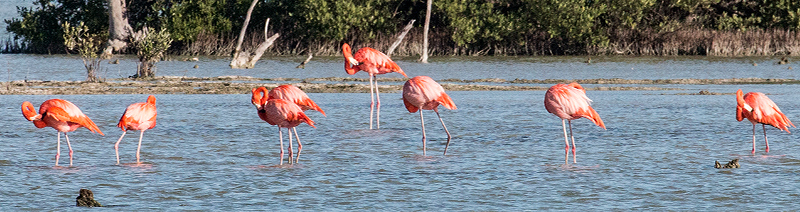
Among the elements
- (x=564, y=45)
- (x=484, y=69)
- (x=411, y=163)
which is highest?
(x=411, y=163)

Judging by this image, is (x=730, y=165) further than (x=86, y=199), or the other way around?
(x=730, y=165)

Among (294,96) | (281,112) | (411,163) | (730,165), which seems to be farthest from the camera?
(294,96)

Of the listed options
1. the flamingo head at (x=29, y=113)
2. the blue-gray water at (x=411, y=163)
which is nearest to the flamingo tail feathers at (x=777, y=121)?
the blue-gray water at (x=411, y=163)

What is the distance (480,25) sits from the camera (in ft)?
144

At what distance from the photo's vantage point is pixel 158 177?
312 inches

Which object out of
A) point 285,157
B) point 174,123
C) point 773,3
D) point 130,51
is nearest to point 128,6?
Answer: point 130,51

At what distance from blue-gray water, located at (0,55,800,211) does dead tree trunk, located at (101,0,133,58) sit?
27.2 m

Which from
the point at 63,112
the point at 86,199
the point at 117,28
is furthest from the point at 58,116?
the point at 117,28

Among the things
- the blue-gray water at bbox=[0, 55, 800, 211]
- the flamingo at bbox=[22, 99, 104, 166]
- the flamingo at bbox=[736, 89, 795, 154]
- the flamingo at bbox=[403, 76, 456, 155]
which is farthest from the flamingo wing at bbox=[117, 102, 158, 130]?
the flamingo at bbox=[736, 89, 795, 154]

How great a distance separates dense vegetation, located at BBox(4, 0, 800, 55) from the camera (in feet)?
141

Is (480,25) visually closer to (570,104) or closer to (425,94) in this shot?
(425,94)

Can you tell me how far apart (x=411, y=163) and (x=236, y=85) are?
43.1 feet

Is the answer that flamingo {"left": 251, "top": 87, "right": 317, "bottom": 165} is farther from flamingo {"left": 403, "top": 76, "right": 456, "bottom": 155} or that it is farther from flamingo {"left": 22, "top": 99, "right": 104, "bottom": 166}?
flamingo {"left": 403, "top": 76, "right": 456, "bottom": 155}

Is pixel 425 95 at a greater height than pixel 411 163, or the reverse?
pixel 425 95
